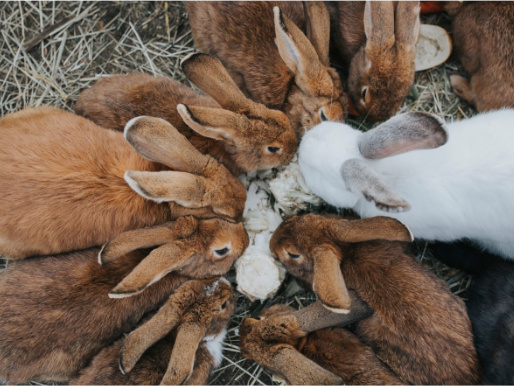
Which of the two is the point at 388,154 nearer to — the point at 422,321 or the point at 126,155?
the point at 422,321

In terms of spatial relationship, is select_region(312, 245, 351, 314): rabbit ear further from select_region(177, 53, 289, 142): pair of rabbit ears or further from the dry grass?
the dry grass

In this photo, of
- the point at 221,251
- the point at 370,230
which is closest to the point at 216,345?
the point at 221,251

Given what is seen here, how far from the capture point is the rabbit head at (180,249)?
3.04 m

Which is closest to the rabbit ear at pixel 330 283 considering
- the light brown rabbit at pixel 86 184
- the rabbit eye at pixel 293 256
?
the rabbit eye at pixel 293 256

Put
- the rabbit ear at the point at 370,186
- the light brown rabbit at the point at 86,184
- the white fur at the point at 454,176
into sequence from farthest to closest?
the light brown rabbit at the point at 86,184
the white fur at the point at 454,176
the rabbit ear at the point at 370,186

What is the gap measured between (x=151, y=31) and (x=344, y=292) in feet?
8.55

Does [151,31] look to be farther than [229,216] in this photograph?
Yes

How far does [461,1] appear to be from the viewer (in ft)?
12.8

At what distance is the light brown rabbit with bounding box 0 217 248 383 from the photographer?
3.29 m

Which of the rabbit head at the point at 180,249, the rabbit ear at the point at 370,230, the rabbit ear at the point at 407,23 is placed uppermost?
the rabbit ear at the point at 407,23

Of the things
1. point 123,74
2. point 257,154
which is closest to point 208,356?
point 257,154

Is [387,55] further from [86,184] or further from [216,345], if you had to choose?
[216,345]

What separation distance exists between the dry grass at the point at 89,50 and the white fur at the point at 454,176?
32.8 inches

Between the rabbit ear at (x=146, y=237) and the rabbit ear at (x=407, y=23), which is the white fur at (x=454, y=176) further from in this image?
the rabbit ear at (x=146, y=237)
